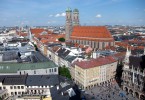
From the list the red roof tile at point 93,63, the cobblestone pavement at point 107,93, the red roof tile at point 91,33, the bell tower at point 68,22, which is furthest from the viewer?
the bell tower at point 68,22

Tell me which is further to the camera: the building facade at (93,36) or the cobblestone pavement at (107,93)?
the building facade at (93,36)

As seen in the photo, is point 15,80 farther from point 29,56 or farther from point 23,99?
point 29,56

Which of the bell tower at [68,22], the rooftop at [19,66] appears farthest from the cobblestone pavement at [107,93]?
the bell tower at [68,22]

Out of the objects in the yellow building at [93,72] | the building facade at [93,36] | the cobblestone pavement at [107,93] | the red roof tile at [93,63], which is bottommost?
the cobblestone pavement at [107,93]

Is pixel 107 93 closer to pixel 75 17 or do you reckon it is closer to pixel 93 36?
pixel 93 36

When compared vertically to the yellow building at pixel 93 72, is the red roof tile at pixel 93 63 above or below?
above

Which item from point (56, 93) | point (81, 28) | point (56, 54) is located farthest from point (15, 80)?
point (81, 28)

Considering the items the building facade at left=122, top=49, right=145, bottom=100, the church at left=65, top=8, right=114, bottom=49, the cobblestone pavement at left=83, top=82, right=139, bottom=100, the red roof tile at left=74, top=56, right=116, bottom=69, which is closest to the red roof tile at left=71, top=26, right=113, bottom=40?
the church at left=65, top=8, right=114, bottom=49

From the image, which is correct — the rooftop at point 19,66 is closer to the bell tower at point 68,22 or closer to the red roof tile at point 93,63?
the red roof tile at point 93,63
